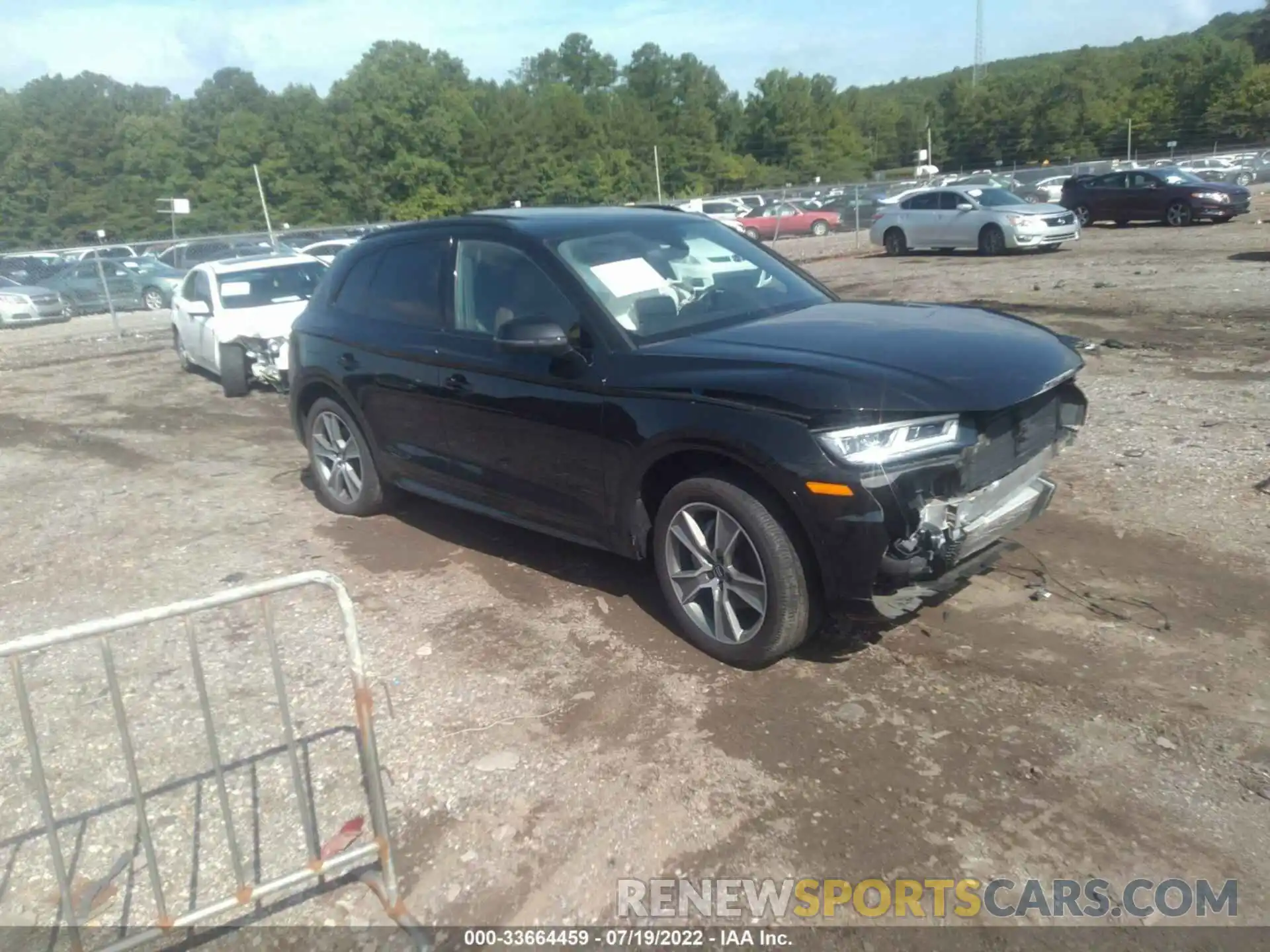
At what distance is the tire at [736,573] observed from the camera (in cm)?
415

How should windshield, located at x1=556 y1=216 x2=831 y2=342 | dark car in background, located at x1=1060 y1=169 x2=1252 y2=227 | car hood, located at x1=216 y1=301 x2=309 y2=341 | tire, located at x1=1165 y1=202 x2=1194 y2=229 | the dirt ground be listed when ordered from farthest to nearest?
tire, located at x1=1165 y1=202 x2=1194 y2=229 → dark car in background, located at x1=1060 y1=169 x2=1252 y2=227 → car hood, located at x1=216 y1=301 x2=309 y2=341 → windshield, located at x1=556 y1=216 x2=831 y2=342 → the dirt ground

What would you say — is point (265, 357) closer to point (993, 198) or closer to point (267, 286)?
point (267, 286)

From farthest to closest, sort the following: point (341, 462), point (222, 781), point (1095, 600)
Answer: point (341, 462)
point (1095, 600)
point (222, 781)

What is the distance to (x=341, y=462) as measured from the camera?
680cm

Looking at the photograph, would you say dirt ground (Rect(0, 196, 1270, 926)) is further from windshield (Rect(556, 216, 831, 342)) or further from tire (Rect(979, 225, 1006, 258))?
tire (Rect(979, 225, 1006, 258))

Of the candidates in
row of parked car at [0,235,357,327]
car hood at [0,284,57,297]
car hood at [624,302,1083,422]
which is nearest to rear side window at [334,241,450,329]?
car hood at [624,302,1083,422]

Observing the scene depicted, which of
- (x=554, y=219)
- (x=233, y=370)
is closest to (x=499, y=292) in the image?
(x=554, y=219)

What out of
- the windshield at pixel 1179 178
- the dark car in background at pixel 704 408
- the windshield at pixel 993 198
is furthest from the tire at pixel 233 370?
the windshield at pixel 1179 178

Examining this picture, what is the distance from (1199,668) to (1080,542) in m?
1.44

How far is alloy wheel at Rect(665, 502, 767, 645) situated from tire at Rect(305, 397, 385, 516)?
260 cm

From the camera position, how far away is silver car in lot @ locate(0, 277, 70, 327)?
2355cm

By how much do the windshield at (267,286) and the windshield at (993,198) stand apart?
15.6 meters

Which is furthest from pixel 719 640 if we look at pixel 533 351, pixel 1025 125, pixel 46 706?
pixel 1025 125

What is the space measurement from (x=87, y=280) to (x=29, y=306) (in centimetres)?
148
